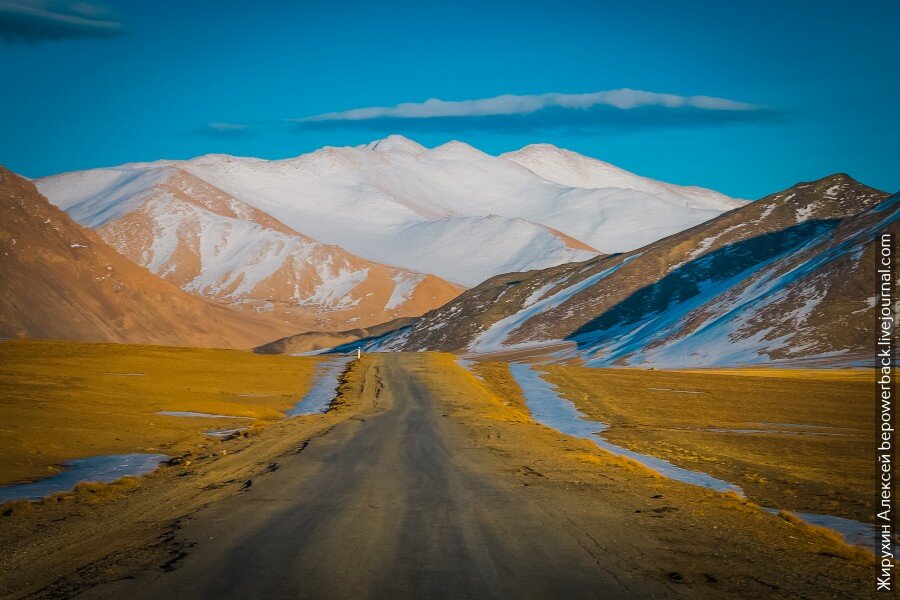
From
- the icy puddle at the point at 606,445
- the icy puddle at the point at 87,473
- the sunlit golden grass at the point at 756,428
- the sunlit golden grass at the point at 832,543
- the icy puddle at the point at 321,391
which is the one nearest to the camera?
the sunlit golden grass at the point at 832,543

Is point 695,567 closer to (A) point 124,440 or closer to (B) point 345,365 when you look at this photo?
(A) point 124,440

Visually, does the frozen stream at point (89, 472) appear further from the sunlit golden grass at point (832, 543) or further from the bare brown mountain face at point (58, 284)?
the bare brown mountain face at point (58, 284)

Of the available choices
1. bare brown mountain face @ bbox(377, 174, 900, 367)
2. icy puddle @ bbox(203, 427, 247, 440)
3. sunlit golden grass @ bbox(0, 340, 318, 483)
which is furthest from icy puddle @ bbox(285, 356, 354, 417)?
bare brown mountain face @ bbox(377, 174, 900, 367)

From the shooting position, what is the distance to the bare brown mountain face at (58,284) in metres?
150

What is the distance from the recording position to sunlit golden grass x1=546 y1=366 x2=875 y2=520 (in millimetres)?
23594

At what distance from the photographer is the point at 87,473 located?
2195 cm

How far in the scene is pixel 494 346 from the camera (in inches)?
7367

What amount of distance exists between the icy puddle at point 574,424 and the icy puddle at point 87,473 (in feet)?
52.8

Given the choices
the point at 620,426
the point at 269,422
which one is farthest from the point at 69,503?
the point at 620,426

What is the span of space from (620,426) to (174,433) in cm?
2111

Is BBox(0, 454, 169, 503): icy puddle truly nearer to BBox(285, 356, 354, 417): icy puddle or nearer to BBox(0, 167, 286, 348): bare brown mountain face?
BBox(285, 356, 354, 417): icy puddle

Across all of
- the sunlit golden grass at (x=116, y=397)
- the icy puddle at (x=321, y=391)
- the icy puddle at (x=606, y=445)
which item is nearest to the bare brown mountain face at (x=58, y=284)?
the sunlit golden grass at (x=116, y=397)

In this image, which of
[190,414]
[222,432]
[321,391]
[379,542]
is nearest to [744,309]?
[321,391]

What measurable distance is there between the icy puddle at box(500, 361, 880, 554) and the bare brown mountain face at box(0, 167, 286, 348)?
378 feet
